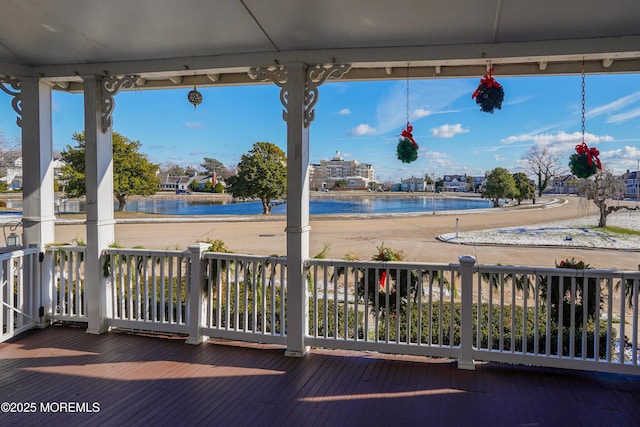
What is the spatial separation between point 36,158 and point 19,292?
1.30 meters

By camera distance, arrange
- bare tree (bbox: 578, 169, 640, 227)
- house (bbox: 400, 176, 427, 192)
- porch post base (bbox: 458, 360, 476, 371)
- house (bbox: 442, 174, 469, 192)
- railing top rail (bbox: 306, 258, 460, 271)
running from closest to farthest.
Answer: porch post base (bbox: 458, 360, 476, 371) < railing top rail (bbox: 306, 258, 460, 271) < bare tree (bbox: 578, 169, 640, 227) < house (bbox: 400, 176, 427, 192) < house (bbox: 442, 174, 469, 192)

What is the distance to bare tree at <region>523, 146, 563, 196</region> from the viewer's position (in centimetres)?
393

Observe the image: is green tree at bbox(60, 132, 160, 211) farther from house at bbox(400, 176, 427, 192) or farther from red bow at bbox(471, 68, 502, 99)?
red bow at bbox(471, 68, 502, 99)

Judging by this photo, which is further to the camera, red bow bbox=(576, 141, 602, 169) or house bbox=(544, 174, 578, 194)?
house bbox=(544, 174, 578, 194)

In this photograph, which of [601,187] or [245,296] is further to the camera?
[601,187]

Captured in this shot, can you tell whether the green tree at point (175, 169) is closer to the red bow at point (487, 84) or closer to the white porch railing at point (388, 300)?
the white porch railing at point (388, 300)

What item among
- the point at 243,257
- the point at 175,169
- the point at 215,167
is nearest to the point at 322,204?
the point at 215,167

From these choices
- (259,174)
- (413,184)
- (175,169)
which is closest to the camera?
(413,184)

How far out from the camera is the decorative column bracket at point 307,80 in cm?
321

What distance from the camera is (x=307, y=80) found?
128 inches

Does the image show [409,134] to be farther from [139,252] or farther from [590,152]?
[139,252]

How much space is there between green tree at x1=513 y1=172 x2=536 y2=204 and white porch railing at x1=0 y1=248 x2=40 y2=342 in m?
5.39

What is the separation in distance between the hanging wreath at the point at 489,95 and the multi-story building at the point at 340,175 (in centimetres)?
269

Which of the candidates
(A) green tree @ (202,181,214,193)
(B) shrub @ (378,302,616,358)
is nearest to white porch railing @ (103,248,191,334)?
(B) shrub @ (378,302,616,358)
